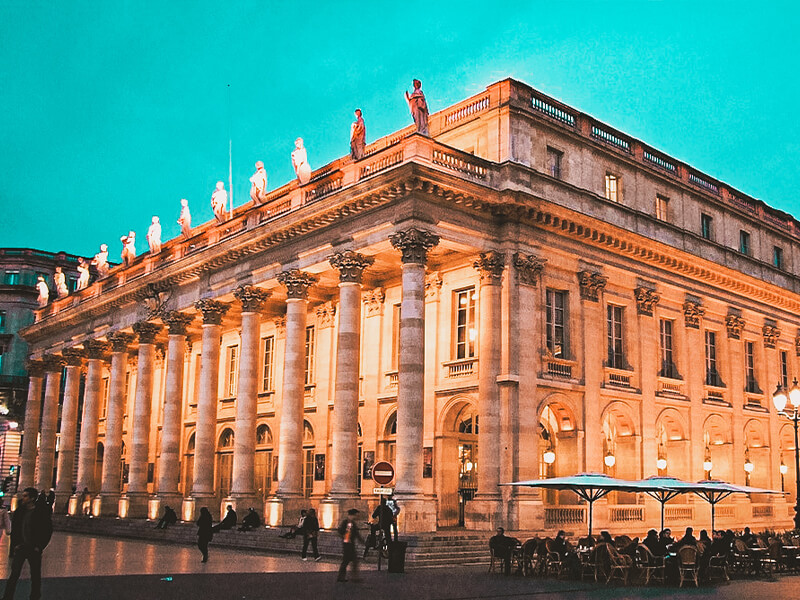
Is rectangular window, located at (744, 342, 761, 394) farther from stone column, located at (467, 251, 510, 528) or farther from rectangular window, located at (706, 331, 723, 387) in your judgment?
stone column, located at (467, 251, 510, 528)

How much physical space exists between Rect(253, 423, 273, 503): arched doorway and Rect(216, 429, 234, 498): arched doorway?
7.00 ft

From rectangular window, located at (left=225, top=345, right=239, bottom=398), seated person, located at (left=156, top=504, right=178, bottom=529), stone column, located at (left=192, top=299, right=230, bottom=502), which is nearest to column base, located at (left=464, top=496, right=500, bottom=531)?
stone column, located at (left=192, top=299, right=230, bottom=502)

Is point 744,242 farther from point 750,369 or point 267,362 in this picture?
point 267,362

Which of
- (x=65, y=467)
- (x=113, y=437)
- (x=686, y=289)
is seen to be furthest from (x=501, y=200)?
(x=65, y=467)

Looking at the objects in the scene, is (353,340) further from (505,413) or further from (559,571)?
(559,571)

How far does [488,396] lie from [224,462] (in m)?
18.8

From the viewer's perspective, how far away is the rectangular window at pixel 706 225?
41.5m

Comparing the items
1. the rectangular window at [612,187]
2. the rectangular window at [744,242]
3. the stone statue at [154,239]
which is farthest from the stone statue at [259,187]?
the rectangular window at [744,242]

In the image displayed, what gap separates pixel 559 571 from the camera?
23188mm

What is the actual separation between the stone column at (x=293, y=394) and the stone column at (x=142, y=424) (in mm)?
12341

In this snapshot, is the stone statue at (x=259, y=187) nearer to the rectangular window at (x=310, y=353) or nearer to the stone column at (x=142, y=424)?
the rectangular window at (x=310, y=353)

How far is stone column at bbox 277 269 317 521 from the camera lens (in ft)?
108

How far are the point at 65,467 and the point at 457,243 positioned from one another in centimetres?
3145

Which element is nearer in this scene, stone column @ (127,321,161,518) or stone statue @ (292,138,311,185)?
stone statue @ (292,138,311,185)
